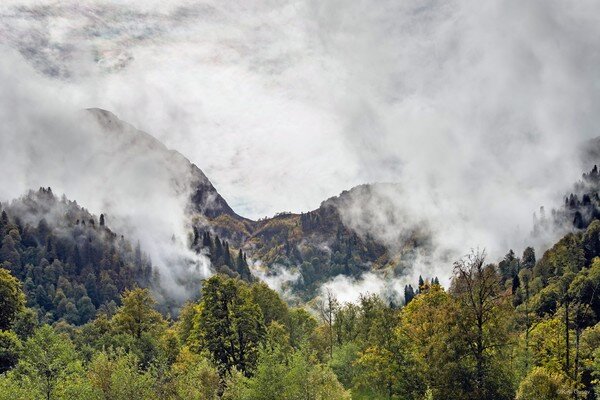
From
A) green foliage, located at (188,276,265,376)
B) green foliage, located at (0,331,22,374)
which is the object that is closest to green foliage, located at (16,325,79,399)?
green foliage, located at (0,331,22,374)

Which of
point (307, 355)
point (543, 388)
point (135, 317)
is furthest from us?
point (135, 317)

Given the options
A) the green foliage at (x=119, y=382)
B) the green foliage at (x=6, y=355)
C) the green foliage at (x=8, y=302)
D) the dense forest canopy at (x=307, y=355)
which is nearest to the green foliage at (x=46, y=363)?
the dense forest canopy at (x=307, y=355)

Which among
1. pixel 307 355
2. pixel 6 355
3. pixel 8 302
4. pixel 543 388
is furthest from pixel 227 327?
pixel 543 388

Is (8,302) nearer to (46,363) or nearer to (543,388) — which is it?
(46,363)

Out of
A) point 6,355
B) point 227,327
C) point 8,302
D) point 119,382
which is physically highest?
point 8,302

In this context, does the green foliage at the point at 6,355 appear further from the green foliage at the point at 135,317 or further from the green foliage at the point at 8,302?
the green foliage at the point at 135,317

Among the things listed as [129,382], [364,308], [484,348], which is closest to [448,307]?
[484,348]

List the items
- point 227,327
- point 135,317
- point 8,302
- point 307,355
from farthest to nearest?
1. point 135,317
2. point 8,302
3. point 227,327
4. point 307,355

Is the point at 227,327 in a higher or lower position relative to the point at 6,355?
higher

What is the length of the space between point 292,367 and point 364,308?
46210 millimetres

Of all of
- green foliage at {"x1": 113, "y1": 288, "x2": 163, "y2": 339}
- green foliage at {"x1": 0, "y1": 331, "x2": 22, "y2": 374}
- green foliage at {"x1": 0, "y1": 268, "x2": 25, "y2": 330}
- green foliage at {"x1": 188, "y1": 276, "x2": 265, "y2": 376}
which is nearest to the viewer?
green foliage at {"x1": 0, "y1": 331, "x2": 22, "y2": 374}

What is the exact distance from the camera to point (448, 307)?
50531 millimetres

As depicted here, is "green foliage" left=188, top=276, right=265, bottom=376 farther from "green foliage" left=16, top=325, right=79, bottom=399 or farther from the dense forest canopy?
"green foliage" left=16, top=325, right=79, bottom=399

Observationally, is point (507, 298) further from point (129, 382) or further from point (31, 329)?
point (31, 329)
